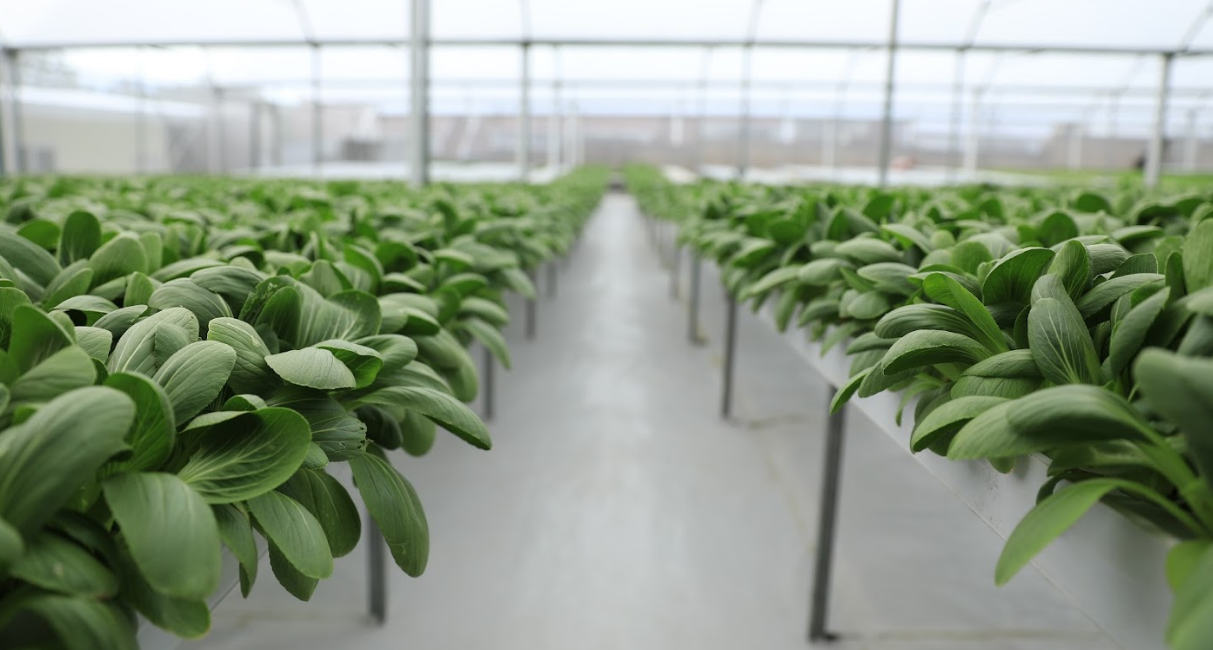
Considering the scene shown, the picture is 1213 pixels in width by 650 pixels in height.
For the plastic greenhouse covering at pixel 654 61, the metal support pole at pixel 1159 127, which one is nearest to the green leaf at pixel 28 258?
the plastic greenhouse covering at pixel 654 61

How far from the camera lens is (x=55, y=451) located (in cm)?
68

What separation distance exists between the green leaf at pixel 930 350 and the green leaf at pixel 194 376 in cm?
77

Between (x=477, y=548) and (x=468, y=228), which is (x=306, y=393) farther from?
(x=468, y=228)

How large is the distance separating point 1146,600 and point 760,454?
2.60 metres

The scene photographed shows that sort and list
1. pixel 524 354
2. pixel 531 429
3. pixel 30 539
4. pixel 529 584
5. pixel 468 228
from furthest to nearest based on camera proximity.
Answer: pixel 524 354
pixel 531 429
pixel 468 228
pixel 529 584
pixel 30 539

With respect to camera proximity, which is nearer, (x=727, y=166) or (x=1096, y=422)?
(x=1096, y=422)

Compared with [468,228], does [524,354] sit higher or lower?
lower

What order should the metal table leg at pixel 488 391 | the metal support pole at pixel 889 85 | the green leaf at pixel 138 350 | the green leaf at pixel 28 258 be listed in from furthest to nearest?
1. the metal support pole at pixel 889 85
2. the metal table leg at pixel 488 391
3. the green leaf at pixel 28 258
4. the green leaf at pixel 138 350

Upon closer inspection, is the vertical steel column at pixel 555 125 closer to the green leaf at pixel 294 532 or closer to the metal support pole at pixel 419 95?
the metal support pole at pixel 419 95

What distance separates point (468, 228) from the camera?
2.87 metres

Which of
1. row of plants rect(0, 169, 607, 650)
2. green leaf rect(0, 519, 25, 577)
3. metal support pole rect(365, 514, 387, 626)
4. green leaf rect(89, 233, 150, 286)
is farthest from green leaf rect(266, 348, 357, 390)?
metal support pole rect(365, 514, 387, 626)

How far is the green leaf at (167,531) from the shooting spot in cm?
67

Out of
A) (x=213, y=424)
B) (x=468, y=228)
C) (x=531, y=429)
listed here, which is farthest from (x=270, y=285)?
(x=531, y=429)

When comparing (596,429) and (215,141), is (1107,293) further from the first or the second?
(215,141)
